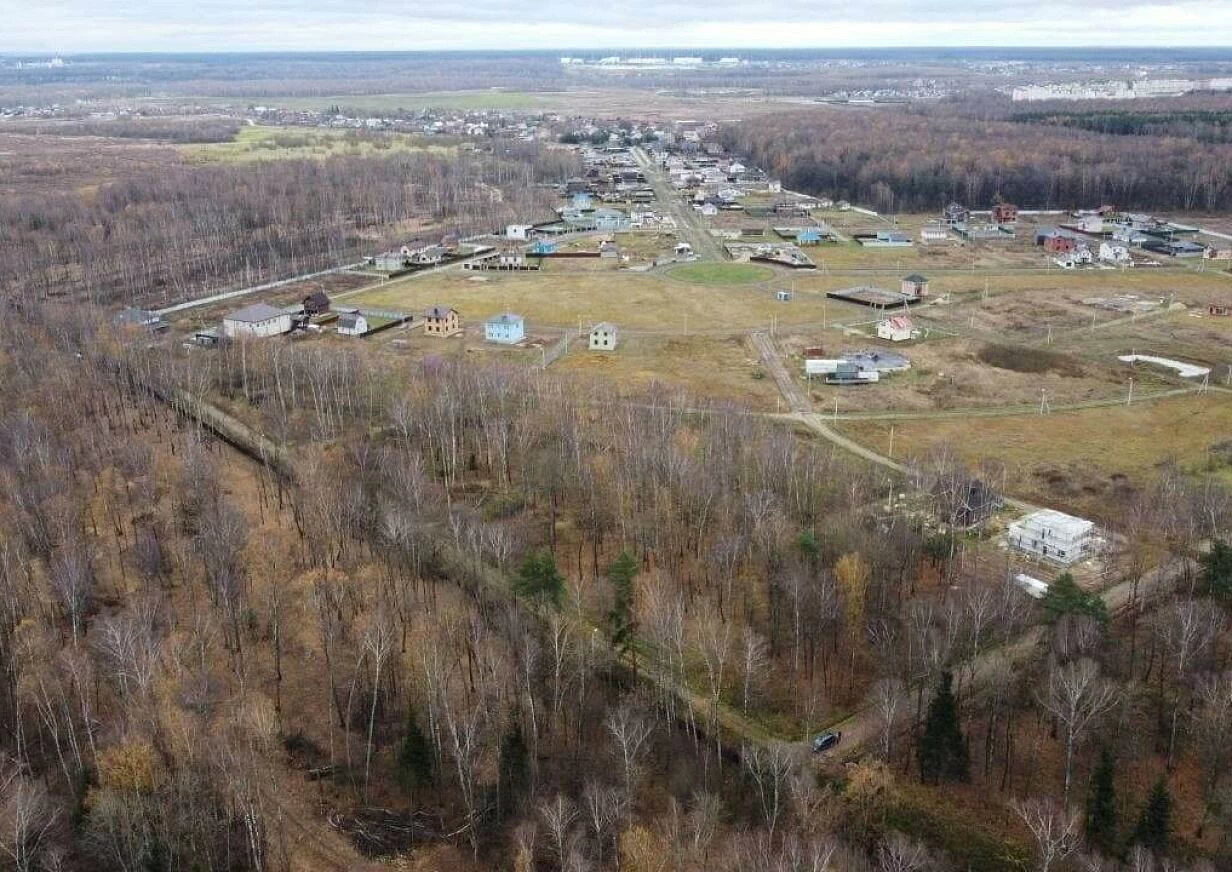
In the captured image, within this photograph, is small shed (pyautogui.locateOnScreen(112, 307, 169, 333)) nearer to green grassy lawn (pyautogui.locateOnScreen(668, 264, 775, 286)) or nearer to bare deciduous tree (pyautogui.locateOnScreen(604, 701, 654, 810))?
green grassy lawn (pyautogui.locateOnScreen(668, 264, 775, 286))

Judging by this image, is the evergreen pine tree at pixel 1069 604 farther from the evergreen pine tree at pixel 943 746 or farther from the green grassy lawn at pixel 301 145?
the green grassy lawn at pixel 301 145

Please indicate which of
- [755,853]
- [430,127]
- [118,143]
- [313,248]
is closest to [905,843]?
[755,853]

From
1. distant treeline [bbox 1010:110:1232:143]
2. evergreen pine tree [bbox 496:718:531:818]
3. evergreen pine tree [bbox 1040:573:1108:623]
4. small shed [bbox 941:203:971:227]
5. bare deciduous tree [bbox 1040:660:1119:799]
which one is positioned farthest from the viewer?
distant treeline [bbox 1010:110:1232:143]

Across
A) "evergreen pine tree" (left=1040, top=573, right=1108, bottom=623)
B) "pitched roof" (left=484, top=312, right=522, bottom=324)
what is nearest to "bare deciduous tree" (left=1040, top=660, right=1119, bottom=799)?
"evergreen pine tree" (left=1040, top=573, right=1108, bottom=623)

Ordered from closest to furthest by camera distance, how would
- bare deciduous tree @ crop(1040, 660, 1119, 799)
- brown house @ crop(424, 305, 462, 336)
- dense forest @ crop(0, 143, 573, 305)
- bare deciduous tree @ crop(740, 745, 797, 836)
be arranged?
bare deciduous tree @ crop(740, 745, 797, 836) < bare deciduous tree @ crop(1040, 660, 1119, 799) < brown house @ crop(424, 305, 462, 336) < dense forest @ crop(0, 143, 573, 305)

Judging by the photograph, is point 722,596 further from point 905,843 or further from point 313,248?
point 313,248
